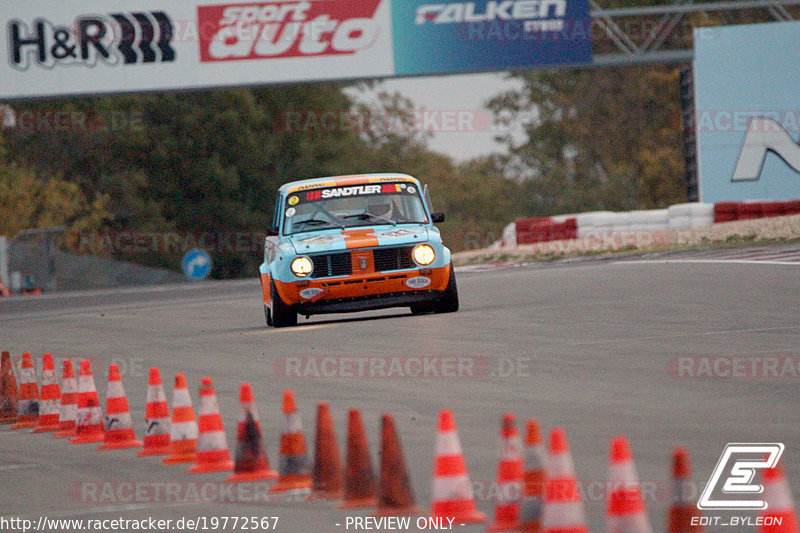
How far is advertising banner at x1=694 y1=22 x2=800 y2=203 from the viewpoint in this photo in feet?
122

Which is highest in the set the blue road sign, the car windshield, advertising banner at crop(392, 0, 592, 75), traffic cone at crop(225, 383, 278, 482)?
advertising banner at crop(392, 0, 592, 75)

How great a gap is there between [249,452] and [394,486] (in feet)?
5.17

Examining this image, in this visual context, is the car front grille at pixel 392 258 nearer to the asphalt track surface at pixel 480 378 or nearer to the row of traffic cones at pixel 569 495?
the asphalt track surface at pixel 480 378

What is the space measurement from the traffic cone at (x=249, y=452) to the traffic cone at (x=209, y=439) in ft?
1.21

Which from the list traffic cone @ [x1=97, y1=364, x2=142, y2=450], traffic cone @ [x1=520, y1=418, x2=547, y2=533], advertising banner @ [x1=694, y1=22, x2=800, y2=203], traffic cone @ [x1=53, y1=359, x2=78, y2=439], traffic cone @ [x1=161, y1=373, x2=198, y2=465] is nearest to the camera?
traffic cone @ [x1=520, y1=418, x2=547, y2=533]

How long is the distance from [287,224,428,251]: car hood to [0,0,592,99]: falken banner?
2135 cm

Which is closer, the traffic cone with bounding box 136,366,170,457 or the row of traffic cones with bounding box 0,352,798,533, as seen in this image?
the row of traffic cones with bounding box 0,352,798,533

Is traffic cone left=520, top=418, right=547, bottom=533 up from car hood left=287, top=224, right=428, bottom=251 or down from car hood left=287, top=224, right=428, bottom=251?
down

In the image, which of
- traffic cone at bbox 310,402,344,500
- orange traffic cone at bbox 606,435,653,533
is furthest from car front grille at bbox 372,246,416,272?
orange traffic cone at bbox 606,435,653,533

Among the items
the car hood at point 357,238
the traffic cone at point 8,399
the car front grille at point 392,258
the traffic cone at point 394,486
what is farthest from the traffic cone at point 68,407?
the car front grille at point 392,258

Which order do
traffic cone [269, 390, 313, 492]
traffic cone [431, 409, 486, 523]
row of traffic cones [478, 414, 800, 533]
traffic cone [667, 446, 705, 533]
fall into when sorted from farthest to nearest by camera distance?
traffic cone [269, 390, 313, 492], traffic cone [431, 409, 486, 523], traffic cone [667, 446, 705, 533], row of traffic cones [478, 414, 800, 533]

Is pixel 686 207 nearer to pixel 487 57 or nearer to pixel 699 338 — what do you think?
pixel 487 57

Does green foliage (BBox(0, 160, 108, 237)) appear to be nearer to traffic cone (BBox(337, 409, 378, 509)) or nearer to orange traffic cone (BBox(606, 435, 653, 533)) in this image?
traffic cone (BBox(337, 409, 378, 509))

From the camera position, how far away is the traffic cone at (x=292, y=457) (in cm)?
727
